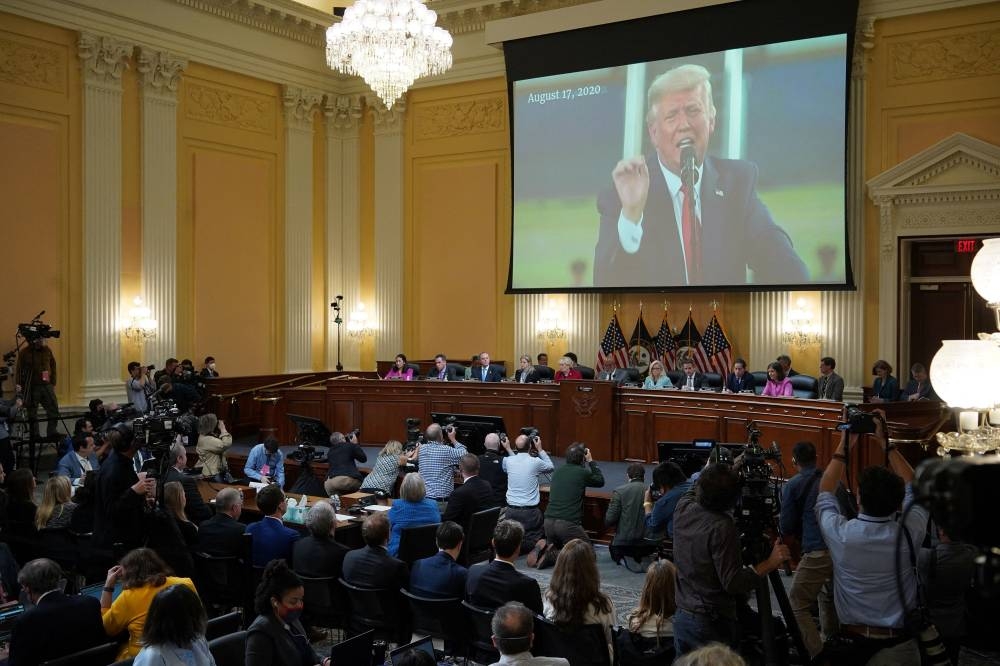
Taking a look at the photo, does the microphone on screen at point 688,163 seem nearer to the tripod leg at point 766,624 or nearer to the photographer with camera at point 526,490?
the photographer with camera at point 526,490

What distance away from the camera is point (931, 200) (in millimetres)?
12391

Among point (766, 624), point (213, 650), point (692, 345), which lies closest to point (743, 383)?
point (692, 345)

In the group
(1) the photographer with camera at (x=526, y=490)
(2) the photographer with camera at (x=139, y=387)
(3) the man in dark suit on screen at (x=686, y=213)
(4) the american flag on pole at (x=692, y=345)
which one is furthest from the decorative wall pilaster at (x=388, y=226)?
(1) the photographer with camera at (x=526, y=490)

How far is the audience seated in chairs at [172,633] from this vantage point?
136 inches

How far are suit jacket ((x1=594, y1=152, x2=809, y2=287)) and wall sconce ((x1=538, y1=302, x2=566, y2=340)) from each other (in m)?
1.15

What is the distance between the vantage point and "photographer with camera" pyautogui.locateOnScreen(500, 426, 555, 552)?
796 centimetres

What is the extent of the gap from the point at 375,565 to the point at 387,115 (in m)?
13.2

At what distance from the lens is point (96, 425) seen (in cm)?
1169

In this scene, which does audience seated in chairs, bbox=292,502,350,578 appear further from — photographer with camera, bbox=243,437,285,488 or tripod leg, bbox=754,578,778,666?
photographer with camera, bbox=243,437,285,488

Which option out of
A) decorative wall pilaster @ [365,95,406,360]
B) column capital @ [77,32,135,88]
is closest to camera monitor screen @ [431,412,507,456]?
decorative wall pilaster @ [365,95,406,360]

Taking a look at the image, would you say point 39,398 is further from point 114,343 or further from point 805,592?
point 805,592

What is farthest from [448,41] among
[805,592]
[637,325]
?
[805,592]

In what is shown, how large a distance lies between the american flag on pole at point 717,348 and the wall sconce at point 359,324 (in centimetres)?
658

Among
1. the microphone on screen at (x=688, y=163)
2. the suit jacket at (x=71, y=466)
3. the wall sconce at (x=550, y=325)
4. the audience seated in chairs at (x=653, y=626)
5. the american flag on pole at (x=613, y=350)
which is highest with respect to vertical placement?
the microphone on screen at (x=688, y=163)
